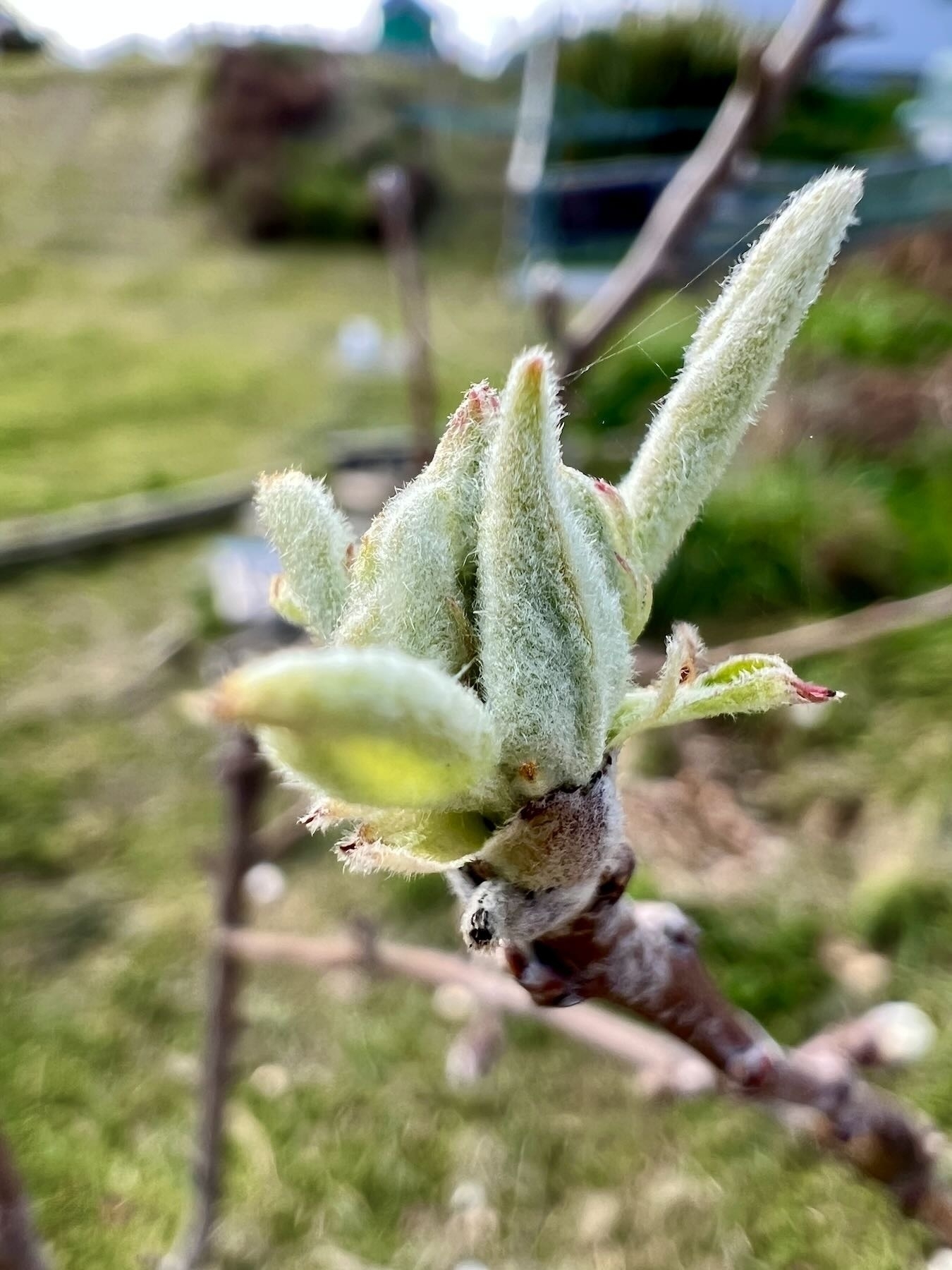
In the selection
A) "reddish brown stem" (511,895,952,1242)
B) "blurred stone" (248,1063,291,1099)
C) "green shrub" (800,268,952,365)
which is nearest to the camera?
"reddish brown stem" (511,895,952,1242)

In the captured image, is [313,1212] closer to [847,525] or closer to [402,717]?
[402,717]

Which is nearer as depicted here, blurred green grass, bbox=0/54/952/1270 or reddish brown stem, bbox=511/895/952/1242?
reddish brown stem, bbox=511/895/952/1242

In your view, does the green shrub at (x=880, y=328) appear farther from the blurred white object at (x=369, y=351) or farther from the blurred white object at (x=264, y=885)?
the blurred white object at (x=264, y=885)

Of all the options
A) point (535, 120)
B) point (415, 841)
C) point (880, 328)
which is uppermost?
point (535, 120)

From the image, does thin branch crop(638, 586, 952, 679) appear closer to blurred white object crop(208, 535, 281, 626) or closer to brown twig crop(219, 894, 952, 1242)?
brown twig crop(219, 894, 952, 1242)

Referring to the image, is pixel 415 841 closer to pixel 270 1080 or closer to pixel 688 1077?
pixel 688 1077

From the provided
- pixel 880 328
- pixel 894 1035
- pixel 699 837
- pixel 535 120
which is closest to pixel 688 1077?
pixel 894 1035

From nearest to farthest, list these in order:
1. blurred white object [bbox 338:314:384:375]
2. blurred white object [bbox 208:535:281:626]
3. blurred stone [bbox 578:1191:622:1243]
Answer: blurred stone [bbox 578:1191:622:1243] < blurred white object [bbox 208:535:281:626] < blurred white object [bbox 338:314:384:375]

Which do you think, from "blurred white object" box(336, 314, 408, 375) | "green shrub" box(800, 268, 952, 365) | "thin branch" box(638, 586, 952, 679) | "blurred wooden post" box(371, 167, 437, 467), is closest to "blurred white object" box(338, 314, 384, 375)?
"blurred white object" box(336, 314, 408, 375)
